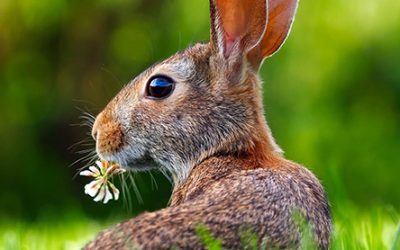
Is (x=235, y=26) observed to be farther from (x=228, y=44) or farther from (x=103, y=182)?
(x=103, y=182)

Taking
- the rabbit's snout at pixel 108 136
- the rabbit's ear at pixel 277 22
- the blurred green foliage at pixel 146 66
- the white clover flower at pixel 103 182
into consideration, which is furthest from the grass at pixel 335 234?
the blurred green foliage at pixel 146 66

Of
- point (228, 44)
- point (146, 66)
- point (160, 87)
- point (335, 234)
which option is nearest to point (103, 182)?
point (160, 87)

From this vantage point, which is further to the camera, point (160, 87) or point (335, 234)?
point (160, 87)

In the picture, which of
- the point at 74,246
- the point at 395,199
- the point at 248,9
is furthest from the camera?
the point at 395,199

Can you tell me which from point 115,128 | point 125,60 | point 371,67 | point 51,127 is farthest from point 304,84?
point 115,128

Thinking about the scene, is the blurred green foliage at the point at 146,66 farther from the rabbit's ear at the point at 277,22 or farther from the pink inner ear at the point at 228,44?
the pink inner ear at the point at 228,44

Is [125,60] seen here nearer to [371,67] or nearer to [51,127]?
[51,127]

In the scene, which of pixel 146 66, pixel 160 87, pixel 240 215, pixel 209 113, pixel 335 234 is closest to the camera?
pixel 240 215
